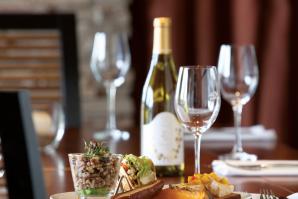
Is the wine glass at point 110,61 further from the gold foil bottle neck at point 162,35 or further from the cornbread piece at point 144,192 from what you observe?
the cornbread piece at point 144,192

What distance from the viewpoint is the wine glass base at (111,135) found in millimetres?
1742

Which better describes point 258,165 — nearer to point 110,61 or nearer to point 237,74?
point 237,74

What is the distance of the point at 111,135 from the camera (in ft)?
5.81

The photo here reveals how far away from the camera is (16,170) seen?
617 mm

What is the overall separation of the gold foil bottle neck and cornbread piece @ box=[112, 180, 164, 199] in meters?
0.41

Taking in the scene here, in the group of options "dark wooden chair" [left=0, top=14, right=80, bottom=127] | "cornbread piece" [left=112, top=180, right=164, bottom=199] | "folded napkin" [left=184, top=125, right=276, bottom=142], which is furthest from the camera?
"dark wooden chair" [left=0, top=14, right=80, bottom=127]

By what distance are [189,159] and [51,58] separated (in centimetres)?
96

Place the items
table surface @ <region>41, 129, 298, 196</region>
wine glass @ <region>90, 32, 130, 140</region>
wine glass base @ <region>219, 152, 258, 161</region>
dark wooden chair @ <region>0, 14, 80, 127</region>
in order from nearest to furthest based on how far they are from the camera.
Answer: table surface @ <region>41, 129, 298, 196</region>
wine glass base @ <region>219, 152, 258, 161</region>
wine glass @ <region>90, 32, 130, 140</region>
dark wooden chair @ <region>0, 14, 80, 127</region>

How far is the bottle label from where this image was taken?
1.23 meters

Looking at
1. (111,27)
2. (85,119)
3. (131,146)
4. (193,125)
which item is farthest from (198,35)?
(193,125)

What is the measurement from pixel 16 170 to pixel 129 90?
211cm

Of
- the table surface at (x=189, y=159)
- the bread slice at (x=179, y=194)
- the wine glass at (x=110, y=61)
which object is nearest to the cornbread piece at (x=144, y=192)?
the bread slice at (x=179, y=194)

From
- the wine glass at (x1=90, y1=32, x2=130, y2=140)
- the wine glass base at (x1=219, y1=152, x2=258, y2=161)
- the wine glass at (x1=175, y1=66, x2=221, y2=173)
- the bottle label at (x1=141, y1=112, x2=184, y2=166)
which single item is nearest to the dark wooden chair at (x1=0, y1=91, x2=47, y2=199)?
the wine glass at (x1=175, y1=66, x2=221, y2=173)

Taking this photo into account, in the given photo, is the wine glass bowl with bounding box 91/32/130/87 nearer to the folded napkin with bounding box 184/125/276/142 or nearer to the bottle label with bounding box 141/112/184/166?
the folded napkin with bounding box 184/125/276/142
